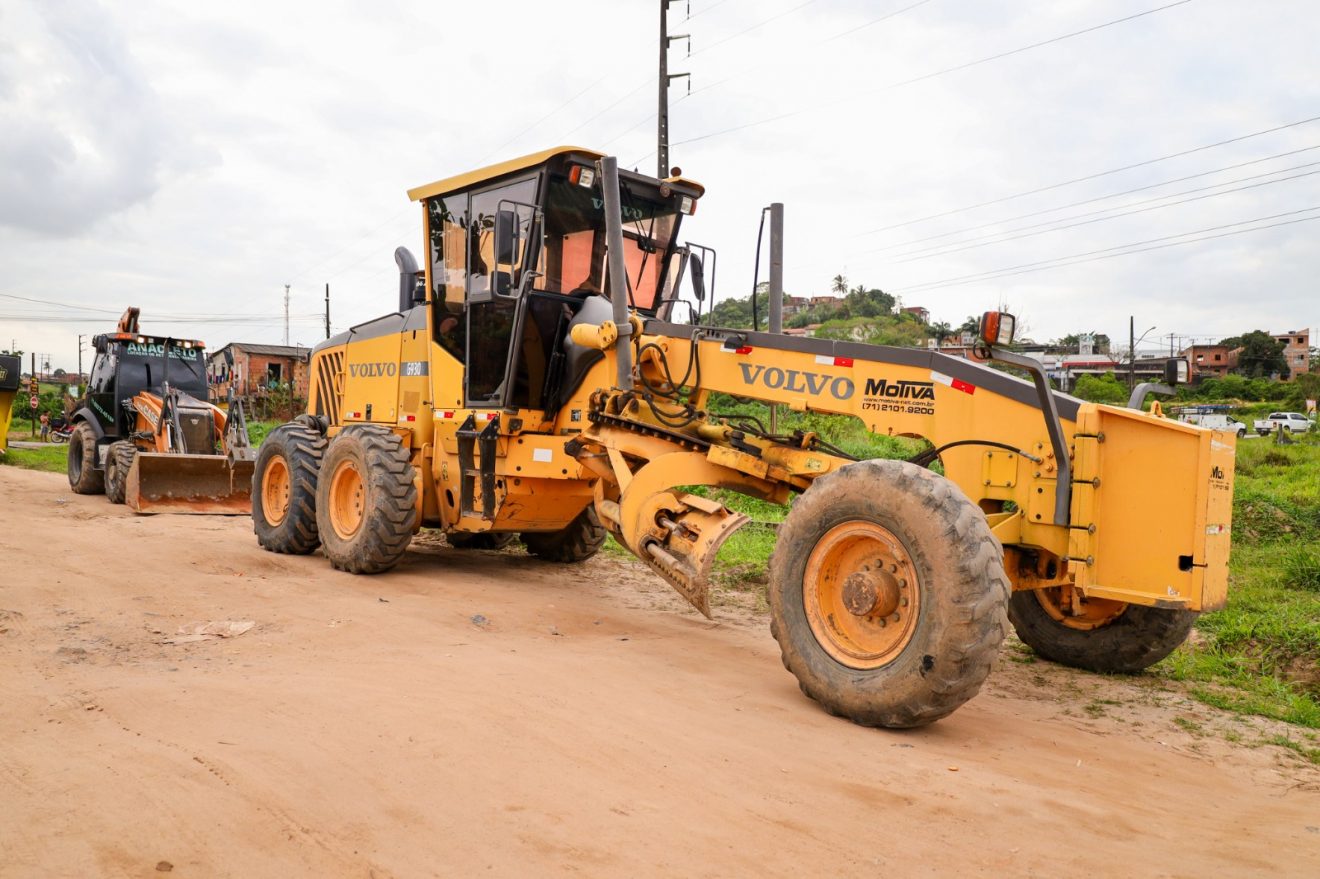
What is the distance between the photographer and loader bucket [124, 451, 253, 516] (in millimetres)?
13375

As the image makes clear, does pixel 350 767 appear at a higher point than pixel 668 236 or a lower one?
lower

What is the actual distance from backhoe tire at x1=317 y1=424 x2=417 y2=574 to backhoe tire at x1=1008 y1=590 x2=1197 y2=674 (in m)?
4.90

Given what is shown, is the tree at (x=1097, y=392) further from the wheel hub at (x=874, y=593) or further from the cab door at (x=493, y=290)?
the cab door at (x=493, y=290)

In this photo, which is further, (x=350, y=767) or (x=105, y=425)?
(x=105, y=425)

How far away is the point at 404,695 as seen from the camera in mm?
4684

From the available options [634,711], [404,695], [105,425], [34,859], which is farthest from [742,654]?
[105,425]

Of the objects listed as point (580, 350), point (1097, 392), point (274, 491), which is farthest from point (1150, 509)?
point (274, 491)

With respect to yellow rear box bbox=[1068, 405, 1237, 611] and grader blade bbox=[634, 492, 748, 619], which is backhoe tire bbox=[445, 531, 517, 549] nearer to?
grader blade bbox=[634, 492, 748, 619]

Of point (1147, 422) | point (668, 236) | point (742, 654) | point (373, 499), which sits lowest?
point (742, 654)

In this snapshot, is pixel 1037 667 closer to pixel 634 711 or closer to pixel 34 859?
pixel 634 711

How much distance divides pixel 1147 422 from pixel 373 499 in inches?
236

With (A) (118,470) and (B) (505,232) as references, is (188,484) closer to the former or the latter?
(A) (118,470)

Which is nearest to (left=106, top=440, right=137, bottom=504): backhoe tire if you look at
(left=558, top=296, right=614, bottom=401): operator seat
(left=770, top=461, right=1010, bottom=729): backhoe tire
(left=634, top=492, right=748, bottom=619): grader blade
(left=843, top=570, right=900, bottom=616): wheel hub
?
(left=558, top=296, right=614, bottom=401): operator seat

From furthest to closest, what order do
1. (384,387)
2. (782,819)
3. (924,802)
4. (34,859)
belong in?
(384,387)
(924,802)
(782,819)
(34,859)
